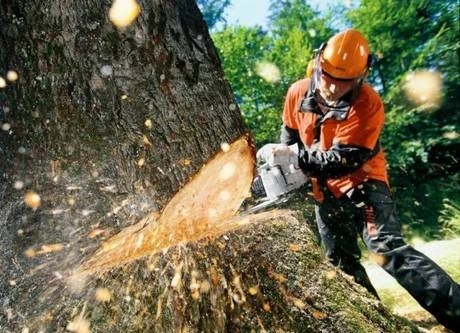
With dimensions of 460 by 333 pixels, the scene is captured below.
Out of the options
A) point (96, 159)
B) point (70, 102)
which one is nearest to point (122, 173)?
point (96, 159)

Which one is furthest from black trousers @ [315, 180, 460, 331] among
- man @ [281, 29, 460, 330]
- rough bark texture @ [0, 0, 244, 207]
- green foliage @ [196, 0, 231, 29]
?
green foliage @ [196, 0, 231, 29]

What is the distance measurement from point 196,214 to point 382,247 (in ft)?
3.92

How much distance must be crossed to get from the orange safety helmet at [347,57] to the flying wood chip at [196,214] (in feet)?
3.01

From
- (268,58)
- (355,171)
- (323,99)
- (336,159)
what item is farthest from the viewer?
(268,58)

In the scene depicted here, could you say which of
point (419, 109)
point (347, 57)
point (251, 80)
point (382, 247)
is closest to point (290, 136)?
point (347, 57)

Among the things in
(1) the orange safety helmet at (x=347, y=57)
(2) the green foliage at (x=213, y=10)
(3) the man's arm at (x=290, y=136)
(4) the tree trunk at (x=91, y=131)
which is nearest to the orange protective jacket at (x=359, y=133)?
(1) the orange safety helmet at (x=347, y=57)

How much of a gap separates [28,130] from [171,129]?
684 mm

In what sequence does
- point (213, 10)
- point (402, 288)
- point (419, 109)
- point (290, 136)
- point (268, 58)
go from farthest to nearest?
point (213, 10)
point (268, 58)
point (419, 109)
point (402, 288)
point (290, 136)

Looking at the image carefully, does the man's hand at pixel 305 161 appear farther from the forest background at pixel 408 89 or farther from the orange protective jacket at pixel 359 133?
the forest background at pixel 408 89

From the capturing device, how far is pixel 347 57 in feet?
7.75

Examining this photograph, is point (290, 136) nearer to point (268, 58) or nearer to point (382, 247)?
point (382, 247)

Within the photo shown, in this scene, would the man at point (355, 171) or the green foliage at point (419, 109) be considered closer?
the man at point (355, 171)

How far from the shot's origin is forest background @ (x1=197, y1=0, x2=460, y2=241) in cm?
999

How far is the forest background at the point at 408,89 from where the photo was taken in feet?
32.8
